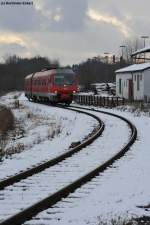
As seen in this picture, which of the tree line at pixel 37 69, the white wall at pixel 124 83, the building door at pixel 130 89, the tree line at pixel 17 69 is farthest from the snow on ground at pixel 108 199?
the tree line at pixel 17 69

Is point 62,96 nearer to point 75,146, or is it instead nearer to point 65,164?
point 75,146

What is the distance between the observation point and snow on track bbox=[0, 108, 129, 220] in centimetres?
877

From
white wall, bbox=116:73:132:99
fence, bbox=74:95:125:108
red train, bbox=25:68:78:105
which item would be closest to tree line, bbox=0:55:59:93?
white wall, bbox=116:73:132:99

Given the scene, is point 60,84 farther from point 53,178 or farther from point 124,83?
point 53,178

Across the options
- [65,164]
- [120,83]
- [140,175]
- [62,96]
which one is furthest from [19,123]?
[120,83]

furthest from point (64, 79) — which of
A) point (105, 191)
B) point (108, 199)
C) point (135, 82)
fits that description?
point (108, 199)

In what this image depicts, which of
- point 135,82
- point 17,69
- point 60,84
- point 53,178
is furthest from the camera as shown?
point 17,69

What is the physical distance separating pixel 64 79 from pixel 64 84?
0.45m

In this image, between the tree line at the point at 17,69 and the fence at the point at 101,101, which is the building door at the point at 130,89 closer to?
the fence at the point at 101,101

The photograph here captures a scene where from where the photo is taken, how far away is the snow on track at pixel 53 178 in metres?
8.77

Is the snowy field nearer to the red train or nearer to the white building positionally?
the red train

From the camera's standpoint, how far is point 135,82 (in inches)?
2338

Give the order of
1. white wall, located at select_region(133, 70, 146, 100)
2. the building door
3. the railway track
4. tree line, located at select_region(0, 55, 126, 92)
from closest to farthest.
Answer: the railway track, white wall, located at select_region(133, 70, 146, 100), the building door, tree line, located at select_region(0, 55, 126, 92)

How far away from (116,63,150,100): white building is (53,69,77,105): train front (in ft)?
34.6
